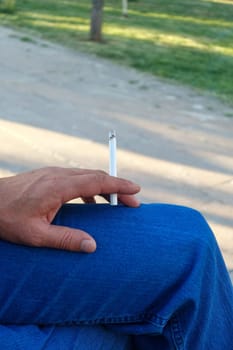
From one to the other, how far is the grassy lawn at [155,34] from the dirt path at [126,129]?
0.39 meters

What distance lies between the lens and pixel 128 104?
359 cm

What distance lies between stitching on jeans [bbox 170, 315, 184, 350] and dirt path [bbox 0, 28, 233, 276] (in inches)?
41.6

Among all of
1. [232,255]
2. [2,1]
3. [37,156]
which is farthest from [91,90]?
[2,1]

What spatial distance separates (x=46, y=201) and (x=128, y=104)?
2690 mm

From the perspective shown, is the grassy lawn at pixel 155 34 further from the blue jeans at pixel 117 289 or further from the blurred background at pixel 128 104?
the blue jeans at pixel 117 289

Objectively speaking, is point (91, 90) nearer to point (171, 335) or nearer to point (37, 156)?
point (37, 156)

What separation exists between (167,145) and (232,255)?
1063mm

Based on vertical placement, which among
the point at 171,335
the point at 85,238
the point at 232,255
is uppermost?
the point at 85,238

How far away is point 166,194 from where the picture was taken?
2395mm

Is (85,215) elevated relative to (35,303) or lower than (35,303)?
elevated

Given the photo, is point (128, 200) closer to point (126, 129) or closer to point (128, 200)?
point (128, 200)

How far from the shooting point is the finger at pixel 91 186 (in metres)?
0.96

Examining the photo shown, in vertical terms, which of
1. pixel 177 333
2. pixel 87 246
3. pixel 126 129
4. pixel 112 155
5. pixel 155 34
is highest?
pixel 112 155

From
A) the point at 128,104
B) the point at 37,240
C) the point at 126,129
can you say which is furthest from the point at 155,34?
the point at 37,240
